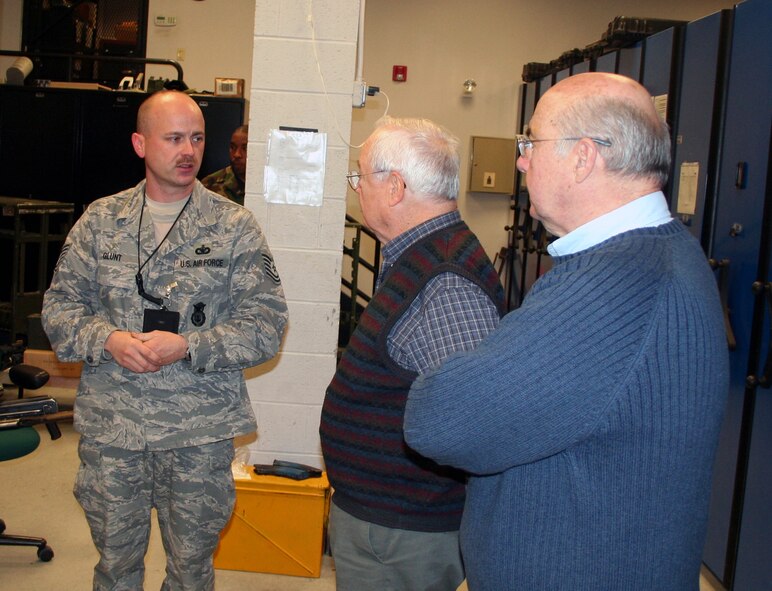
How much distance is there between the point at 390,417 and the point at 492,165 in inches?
258

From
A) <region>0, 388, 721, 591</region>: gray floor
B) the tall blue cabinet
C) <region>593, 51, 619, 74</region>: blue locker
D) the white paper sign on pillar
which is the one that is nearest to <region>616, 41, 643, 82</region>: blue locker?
<region>593, 51, 619, 74</region>: blue locker

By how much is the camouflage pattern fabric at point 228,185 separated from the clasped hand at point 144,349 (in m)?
2.14

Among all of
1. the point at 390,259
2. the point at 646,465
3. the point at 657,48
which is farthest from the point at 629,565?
the point at 657,48

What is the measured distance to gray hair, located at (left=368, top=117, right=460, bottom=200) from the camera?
5.56ft

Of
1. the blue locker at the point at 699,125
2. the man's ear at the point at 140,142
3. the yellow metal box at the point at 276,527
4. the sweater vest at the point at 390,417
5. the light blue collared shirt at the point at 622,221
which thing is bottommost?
the yellow metal box at the point at 276,527

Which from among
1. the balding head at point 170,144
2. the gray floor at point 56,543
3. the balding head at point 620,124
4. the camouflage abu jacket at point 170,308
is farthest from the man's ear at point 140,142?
the gray floor at point 56,543

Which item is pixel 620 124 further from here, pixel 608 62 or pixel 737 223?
pixel 608 62

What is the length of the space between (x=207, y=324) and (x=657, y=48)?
8.78ft

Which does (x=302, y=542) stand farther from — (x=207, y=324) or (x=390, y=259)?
(x=390, y=259)

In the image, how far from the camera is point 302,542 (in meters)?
3.08

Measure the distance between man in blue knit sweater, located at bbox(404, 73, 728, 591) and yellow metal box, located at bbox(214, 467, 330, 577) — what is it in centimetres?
195

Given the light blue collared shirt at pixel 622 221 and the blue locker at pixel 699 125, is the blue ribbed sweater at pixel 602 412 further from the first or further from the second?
the blue locker at pixel 699 125

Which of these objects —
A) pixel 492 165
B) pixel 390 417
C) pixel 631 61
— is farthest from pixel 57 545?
pixel 492 165

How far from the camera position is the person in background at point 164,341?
82.7 inches
